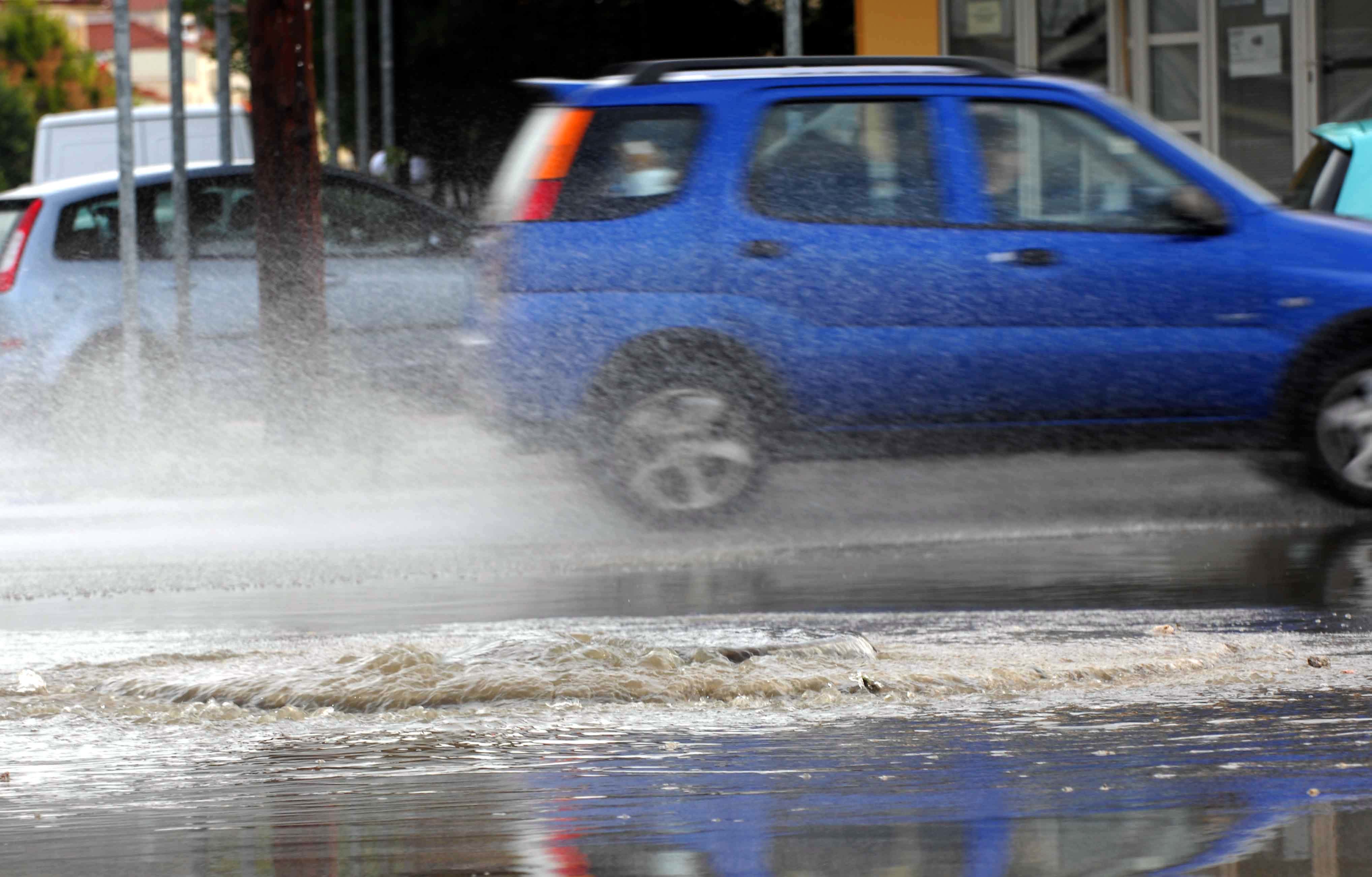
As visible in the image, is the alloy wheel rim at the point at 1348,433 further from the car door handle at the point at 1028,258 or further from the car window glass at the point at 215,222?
the car window glass at the point at 215,222

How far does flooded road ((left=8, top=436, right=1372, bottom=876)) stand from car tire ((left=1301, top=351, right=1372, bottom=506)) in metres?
0.18

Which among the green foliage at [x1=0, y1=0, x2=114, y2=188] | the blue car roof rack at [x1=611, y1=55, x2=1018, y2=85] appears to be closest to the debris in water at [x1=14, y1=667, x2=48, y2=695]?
the blue car roof rack at [x1=611, y1=55, x2=1018, y2=85]

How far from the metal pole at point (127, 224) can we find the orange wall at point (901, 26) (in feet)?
20.1

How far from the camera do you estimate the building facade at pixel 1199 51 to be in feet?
51.7

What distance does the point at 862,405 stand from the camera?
8.00 meters

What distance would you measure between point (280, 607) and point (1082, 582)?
2382mm

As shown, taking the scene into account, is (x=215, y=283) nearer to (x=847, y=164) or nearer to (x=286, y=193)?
(x=286, y=193)

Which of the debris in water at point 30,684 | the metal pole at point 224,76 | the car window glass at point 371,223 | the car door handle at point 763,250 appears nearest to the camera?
the debris in water at point 30,684

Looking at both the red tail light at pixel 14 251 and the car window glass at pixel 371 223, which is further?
the car window glass at pixel 371 223

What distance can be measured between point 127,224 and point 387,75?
16566mm

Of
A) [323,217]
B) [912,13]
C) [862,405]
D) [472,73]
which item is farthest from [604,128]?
[472,73]

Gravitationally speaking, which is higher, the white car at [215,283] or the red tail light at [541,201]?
the red tail light at [541,201]

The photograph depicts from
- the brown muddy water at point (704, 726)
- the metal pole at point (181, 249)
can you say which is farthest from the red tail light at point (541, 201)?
the metal pole at point (181, 249)

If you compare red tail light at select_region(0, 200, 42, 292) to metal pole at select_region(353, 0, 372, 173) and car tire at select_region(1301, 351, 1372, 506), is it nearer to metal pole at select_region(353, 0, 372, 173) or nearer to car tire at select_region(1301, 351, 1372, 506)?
car tire at select_region(1301, 351, 1372, 506)
